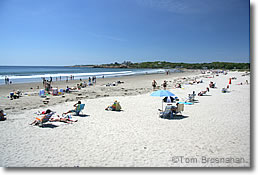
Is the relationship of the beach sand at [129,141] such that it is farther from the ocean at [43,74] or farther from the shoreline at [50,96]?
the ocean at [43,74]

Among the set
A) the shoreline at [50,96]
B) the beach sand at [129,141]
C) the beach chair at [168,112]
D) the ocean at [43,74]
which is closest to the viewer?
the beach sand at [129,141]

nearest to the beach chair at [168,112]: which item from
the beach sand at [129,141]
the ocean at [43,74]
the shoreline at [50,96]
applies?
the beach sand at [129,141]

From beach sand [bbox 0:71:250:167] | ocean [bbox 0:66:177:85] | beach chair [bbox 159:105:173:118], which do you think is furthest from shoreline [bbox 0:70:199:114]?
ocean [bbox 0:66:177:85]

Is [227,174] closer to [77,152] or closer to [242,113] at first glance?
[77,152]

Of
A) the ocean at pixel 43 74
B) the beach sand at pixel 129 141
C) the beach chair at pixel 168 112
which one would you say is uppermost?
the ocean at pixel 43 74

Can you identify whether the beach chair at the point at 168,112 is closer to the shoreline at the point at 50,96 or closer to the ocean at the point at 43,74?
the shoreline at the point at 50,96

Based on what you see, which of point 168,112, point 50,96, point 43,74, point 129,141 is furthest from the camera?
point 43,74

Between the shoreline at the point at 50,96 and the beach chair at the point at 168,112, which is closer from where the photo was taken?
the beach chair at the point at 168,112

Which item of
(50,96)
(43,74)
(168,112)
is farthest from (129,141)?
(43,74)

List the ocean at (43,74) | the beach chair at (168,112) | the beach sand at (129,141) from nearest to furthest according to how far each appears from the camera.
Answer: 1. the beach sand at (129,141)
2. the beach chair at (168,112)
3. the ocean at (43,74)

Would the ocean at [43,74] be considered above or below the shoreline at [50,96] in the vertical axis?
above

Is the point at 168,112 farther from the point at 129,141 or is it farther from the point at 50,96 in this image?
the point at 50,96

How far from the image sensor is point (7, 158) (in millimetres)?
4262

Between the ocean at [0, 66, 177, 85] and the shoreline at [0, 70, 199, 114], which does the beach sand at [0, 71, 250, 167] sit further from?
the ocean at [0, 66, 177, 85]
